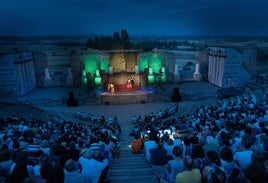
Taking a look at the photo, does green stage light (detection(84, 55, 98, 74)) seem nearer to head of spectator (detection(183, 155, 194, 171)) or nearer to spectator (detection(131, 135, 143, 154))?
spectator (detection(131, 135, 143, 154))

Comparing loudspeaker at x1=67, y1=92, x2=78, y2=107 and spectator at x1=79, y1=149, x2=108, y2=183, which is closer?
spectator at x1=79, y1=149, x2=108, y2=183

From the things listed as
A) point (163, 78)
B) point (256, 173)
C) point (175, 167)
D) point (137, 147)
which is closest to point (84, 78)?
point (163, 78)

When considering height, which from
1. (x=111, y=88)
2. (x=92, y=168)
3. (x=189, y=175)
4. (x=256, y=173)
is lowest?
(x=111, y=88)

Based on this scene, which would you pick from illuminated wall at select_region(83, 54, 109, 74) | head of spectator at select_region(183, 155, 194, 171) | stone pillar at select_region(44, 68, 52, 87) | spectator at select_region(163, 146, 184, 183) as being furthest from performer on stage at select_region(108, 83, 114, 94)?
head of spectator at select_region(183, 155, 194, 171)

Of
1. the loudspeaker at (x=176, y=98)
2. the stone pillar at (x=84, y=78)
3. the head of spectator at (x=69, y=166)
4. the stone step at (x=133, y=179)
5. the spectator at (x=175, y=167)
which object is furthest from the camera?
the stone pillar at (x=84, y=78)

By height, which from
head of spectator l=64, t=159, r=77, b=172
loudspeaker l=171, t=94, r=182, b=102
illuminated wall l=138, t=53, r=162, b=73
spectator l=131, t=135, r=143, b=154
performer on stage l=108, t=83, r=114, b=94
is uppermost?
head of spectator l=64, t=159, r=77, b=172

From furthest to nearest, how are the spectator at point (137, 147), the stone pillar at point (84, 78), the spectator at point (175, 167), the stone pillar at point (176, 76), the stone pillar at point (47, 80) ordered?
1. the stone pillar at point (176, 76)
2. the stone pillar at point (47, 80)
3. the stone pillar at point (84, 78)
4. the spectator at point (137, 147)
5. the spectator at point (175, 167)

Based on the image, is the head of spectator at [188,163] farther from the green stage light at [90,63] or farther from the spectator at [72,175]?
the green stage light at [90,63]

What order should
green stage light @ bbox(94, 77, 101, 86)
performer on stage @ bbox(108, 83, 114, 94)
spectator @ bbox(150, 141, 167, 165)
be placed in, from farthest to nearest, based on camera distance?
green stage light @ bbox(94, 77, 101, 86)
performer on stage @ bbox(108, 83, 114, 94)
spectator @ bbox(150, 141, 167, 165)

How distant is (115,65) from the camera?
38.5 meters

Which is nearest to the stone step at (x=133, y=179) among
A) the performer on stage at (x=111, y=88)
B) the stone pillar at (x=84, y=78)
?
the performer on stage at (x=111, y=88)

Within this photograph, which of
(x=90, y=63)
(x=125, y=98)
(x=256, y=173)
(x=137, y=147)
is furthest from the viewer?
(x=90, y=63)

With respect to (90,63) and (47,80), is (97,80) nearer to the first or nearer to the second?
(90,63)

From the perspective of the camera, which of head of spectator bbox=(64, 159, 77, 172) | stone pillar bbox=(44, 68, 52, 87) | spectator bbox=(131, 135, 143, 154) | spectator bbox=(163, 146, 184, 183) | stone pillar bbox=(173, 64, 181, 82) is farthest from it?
stone pillar bbox=(173, 64, 181, 82)
